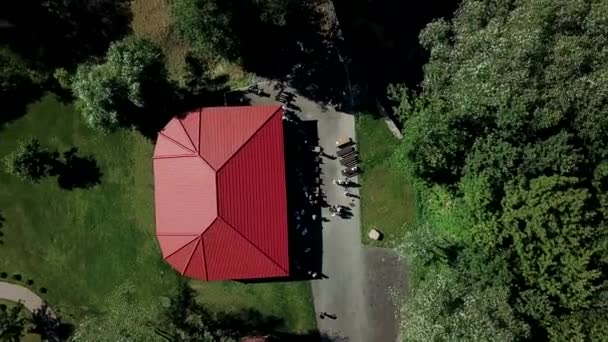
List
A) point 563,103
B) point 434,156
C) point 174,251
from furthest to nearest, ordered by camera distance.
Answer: point 174,251, point 434,156, point 563,103

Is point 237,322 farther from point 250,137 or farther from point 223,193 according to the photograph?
point 250,137

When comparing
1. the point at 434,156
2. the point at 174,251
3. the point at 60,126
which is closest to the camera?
the point at 434,156

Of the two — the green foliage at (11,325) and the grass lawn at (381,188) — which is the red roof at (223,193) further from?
the green foliage at (11,325)

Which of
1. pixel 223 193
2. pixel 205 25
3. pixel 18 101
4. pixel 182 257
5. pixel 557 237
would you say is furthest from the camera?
pixel 18 101

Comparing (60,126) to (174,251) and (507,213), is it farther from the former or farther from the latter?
(507,213)

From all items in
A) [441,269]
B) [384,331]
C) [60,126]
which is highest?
[60,126]

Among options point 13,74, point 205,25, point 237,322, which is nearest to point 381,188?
point 237,322

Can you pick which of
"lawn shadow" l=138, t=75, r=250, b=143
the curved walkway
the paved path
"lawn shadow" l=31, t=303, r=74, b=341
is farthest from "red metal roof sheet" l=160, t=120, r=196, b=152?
"lawn shadow" l=31, t=303, r=74, b=341

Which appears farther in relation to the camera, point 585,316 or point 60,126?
point 60,126

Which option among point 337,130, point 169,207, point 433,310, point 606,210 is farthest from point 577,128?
point 169,207
